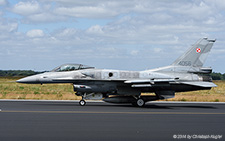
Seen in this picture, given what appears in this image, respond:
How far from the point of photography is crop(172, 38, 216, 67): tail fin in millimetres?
24609

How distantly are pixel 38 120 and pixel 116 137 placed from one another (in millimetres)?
4869

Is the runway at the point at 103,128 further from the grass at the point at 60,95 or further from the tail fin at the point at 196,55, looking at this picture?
the grass at the point at 60,95

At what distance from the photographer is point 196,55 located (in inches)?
970

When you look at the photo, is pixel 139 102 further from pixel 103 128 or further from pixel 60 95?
pixel 60 95

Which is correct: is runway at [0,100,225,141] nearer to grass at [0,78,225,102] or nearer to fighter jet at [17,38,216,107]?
fighter jet at [17,38,216,107]

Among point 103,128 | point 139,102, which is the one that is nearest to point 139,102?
point 139,102

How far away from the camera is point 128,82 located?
73.6ft

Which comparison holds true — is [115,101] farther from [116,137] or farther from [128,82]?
[116,137]

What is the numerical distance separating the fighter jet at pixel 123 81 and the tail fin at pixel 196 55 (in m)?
0.51

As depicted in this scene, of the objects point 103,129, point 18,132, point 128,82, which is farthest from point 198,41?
point 18,132

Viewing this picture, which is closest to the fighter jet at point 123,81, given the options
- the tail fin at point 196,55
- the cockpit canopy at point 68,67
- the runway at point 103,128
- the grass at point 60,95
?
the cockpit canopy at point 68,67

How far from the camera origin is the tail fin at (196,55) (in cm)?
2461

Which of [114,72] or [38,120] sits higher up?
[114,72]

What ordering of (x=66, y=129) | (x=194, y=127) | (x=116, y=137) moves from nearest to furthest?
(x=116, y=137)
(x=66, y=129)
(x=194, y=127)
